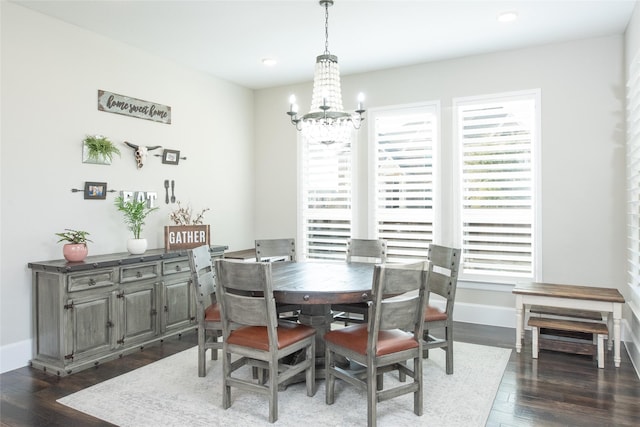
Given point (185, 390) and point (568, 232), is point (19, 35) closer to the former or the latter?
point (185, 390)

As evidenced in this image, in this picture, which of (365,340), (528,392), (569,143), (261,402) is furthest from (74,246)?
(569,143)

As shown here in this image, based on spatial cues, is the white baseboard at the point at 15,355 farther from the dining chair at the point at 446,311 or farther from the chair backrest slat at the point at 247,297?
the dining chair at the point at 446,311

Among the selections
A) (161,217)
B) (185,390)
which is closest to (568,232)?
(185,390)

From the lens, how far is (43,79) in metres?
3.75

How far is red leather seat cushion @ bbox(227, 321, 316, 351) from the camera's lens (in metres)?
2.72

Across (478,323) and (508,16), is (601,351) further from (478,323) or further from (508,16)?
(508,16)

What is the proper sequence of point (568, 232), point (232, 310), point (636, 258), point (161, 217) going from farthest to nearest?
point (161, 217)
point (568, 232)
point (636, 258)
point (232, 310)

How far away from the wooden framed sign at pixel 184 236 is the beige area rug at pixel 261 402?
1.41 metres

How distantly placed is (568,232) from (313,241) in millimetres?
3002

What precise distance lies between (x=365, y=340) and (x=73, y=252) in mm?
2560

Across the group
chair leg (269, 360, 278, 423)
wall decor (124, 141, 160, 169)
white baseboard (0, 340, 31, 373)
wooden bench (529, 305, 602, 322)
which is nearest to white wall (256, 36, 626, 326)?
wooden bench (529, 305, 602, 322)

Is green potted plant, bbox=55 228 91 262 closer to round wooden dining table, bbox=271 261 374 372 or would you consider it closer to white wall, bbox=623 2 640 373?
round wooden dining table, bbox=271 261 374 372

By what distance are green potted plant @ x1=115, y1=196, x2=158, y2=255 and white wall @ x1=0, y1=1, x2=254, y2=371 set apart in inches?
3.5

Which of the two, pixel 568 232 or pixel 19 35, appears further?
pixel 568 232
